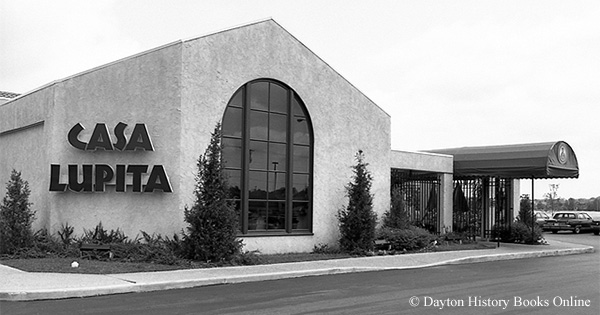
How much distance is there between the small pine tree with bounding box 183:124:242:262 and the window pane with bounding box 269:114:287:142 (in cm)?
348

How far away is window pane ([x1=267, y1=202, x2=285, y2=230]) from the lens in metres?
20.8

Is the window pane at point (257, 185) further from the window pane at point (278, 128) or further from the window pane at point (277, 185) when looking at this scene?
the window pane at point (278, 128)

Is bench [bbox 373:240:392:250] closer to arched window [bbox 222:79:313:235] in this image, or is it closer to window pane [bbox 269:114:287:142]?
arched window [bbox 222:79:313:235]

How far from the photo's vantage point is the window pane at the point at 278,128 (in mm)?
21031

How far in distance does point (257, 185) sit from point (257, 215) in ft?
3.12

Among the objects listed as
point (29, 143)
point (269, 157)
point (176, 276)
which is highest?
point (29, 143)

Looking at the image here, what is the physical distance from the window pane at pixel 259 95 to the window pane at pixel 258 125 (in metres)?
0.23

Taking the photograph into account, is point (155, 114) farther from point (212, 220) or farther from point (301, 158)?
point (301, 158)

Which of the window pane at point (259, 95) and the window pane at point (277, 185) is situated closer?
the window pane at point (259, 95)

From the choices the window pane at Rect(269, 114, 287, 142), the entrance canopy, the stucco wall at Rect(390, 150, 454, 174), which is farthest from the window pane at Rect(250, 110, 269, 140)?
the entrance canopy

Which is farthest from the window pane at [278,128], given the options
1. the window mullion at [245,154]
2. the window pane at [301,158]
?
the window mullion at [245,154]

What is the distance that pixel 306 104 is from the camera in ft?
72.0

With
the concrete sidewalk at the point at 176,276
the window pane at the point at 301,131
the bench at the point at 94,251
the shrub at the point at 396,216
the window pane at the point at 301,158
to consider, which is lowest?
the concrete sidewalk at the point at 176,276

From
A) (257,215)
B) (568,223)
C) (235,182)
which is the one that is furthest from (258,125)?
(568,223)
